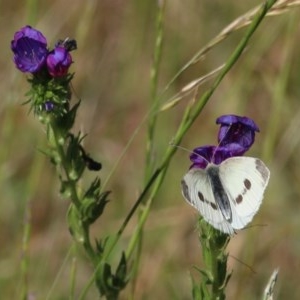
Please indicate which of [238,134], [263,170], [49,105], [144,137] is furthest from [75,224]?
[144,137]

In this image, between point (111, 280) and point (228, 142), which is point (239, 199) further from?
point (111, 280)

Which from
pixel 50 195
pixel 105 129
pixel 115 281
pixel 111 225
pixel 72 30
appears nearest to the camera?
pixel 115 281

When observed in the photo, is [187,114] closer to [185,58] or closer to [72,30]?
[185,58]

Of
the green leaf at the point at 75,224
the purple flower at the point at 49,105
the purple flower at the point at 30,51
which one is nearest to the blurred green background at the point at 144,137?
the green leaf at the point at 75,224

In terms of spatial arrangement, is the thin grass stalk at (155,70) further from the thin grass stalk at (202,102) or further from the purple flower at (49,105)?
the purple flower at (49,105)

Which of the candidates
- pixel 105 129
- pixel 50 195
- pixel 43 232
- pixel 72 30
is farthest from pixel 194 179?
pixel 72 30

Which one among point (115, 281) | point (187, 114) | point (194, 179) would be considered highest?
point (187, 114)

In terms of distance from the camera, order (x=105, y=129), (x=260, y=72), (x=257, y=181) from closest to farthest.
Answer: (x=257, y=181), (x=260, y=72), (x=105, y=129)
